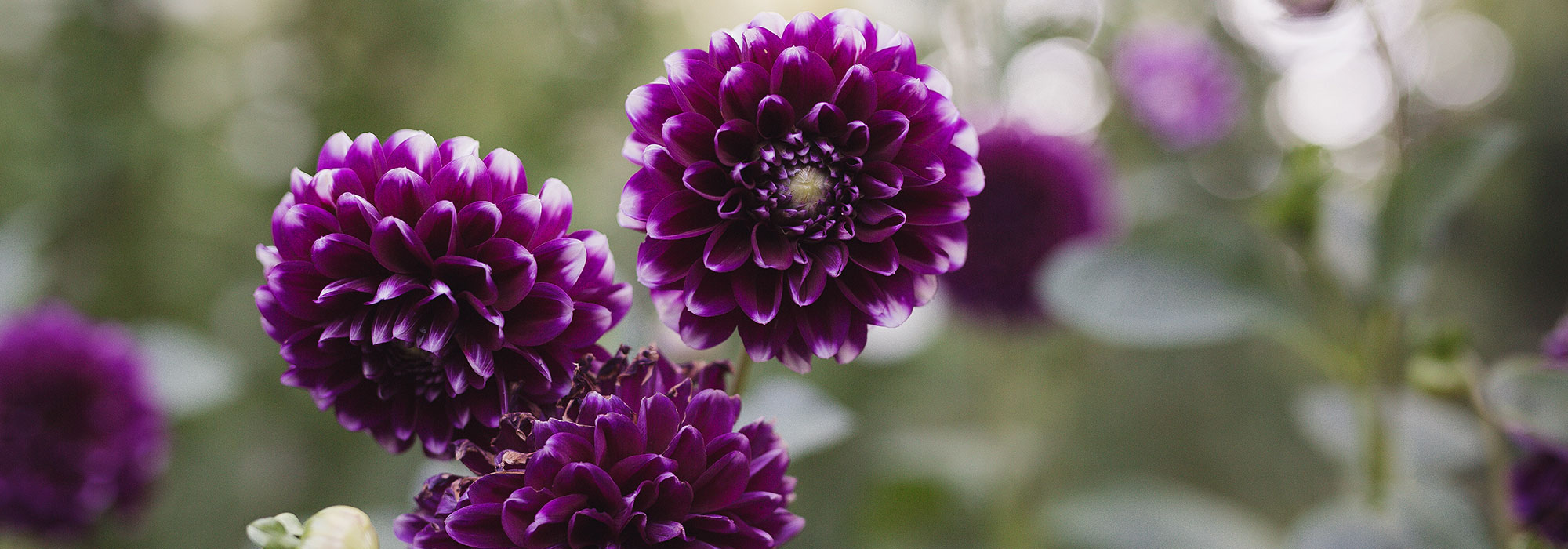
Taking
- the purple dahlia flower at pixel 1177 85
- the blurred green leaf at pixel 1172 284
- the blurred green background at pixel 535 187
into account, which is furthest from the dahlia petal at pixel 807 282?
the purple dahlia flower at pixel 1177 85

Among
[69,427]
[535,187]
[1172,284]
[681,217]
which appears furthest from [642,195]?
[535,187]

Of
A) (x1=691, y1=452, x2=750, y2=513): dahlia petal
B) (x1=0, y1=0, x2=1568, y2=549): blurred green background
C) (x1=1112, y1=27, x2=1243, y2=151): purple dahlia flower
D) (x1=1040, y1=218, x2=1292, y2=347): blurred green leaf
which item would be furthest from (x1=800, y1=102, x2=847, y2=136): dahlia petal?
(x1=1112, y1=27, x2=1243, y2=151): purple dahlia flower

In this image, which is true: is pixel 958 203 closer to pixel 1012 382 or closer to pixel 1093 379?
pixel 1012 382

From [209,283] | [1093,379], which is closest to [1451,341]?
[1093,379]

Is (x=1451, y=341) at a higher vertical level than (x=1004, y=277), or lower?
lower

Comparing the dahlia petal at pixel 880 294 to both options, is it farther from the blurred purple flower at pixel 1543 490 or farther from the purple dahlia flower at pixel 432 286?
the blurred purple flower at pixel 1543 490
